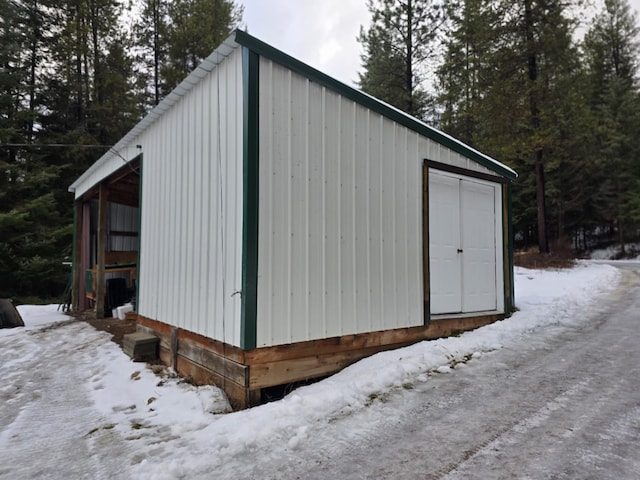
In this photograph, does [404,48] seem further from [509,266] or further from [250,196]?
[250,196]

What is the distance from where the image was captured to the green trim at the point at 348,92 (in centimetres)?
326

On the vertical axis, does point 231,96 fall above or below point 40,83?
below

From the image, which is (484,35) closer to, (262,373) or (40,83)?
(262,373)

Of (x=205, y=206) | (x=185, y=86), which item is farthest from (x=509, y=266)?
(x=185, y=86)

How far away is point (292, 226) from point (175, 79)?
14.2 meters

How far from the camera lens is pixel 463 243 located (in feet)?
17.6

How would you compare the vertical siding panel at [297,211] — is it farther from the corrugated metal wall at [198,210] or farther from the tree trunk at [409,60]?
the tree trunk at [409,60]

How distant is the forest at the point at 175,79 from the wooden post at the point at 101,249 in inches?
211

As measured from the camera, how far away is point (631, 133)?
2184 cm

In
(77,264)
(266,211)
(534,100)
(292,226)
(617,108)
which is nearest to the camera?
(266,211)

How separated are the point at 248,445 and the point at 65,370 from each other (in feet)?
11.0

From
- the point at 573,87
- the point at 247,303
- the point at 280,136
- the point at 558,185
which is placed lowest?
the point at 247,303

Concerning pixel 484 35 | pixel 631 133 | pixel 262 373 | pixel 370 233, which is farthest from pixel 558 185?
pixel 262 373

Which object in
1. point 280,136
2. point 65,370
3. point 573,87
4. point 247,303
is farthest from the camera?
point 573,87
